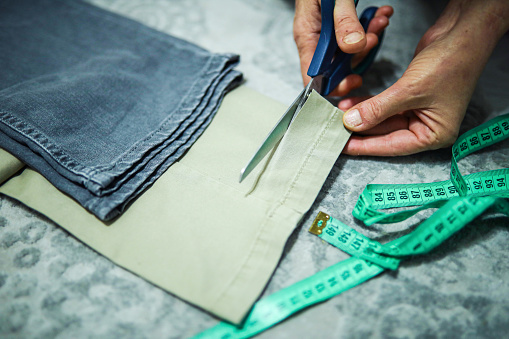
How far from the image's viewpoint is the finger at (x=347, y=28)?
954mm

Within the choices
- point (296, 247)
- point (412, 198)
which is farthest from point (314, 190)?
point (412, 198)

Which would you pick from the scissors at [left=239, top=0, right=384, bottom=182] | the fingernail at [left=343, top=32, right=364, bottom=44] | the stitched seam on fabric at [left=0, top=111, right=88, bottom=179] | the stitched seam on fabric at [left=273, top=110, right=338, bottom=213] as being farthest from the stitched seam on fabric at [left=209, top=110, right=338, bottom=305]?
the stitched seam on fabric at [left=0, top=111, right=88, bottom=179]

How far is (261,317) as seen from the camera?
761mm

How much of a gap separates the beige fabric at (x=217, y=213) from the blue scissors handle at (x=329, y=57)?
0.12 metres

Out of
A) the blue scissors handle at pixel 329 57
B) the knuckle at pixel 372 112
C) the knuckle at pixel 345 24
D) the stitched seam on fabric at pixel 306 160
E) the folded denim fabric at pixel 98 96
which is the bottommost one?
the folded denim fabric at pixel 98 96

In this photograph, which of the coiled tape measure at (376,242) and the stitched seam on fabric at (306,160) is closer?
the coiled tape measure at (376,242)

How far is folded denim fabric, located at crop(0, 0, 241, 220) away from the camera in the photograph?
0.87m

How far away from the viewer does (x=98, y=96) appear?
3.32ft

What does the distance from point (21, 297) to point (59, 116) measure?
18.9 inches

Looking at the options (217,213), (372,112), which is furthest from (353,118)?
(217,213)

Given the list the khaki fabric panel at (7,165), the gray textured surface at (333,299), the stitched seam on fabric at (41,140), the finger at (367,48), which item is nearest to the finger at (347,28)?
the finger at (367,48)

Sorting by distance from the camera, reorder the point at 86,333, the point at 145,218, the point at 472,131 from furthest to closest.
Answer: the point at 472,131, the point at 145,218, the point at 86,333

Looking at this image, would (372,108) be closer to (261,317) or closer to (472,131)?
(472,131)

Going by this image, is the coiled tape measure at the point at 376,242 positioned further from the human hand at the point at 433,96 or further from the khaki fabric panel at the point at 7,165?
the khaki fabric panel at the point at 7,165
